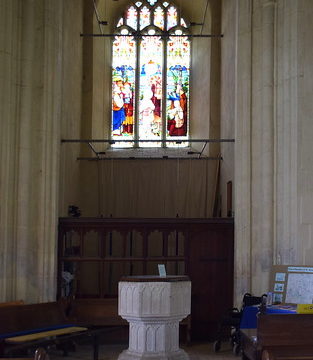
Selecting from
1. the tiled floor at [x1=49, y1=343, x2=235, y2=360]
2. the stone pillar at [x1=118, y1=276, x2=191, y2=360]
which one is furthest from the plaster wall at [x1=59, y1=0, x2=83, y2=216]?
the stone pillar at [x1=118, y1=276, x2=191, y2=360]

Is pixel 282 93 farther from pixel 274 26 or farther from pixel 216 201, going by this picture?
pixel 216 201

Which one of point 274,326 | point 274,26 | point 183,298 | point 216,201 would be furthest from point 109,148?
point 274,326

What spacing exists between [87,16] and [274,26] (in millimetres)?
6557

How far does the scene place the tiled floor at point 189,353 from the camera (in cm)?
1036

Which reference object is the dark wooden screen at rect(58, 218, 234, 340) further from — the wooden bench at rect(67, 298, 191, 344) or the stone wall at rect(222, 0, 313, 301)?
the stone wall at rect(222, 0, 313, 301)

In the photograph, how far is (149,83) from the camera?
58.8 feet

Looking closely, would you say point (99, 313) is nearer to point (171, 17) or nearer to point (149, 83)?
point (149, 83)

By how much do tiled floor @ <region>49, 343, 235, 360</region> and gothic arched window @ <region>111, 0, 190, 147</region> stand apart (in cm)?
715

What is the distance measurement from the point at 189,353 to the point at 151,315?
10.2 feet

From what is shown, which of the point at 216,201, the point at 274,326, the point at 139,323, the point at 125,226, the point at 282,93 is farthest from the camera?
the point at 216,201

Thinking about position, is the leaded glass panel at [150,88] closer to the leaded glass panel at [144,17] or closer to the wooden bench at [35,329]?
the leaded glass panel at [144,17]

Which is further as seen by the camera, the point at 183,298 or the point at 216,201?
the point at 216,201

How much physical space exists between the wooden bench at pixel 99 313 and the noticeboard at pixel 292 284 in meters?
2.14

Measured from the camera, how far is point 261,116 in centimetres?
1165
